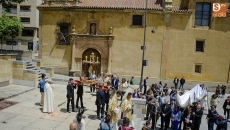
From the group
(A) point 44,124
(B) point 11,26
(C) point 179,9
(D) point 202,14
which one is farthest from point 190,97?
(B) point 11,26

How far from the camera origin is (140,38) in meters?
26.6

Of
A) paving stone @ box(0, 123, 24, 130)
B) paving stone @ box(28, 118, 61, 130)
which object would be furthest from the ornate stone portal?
paving stone @ box(0, 123, 24, 130)

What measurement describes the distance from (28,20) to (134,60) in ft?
93.7

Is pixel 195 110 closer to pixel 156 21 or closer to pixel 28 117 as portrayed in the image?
pixel 28 117

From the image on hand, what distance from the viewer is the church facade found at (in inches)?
1025

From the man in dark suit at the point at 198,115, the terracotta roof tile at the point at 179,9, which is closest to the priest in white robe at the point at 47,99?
the man in dark suit at the point at 198,115

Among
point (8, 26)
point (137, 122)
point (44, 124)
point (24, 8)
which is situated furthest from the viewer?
point (24, 8)

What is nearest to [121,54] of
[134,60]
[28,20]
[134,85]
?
[134,60]

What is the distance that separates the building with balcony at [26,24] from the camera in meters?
47.1

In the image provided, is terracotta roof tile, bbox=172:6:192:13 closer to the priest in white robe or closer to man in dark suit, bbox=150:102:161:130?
man in dark suit, bbox=150:102:161:130

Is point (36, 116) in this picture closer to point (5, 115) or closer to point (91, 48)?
point (5, 115)

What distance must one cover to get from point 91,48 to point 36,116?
15440 mm

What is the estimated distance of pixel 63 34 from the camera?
2802 cm

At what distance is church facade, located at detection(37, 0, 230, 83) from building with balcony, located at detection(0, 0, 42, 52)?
2055 cm
